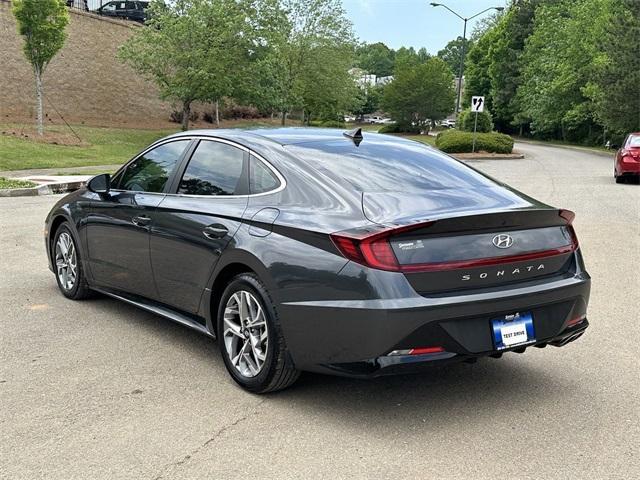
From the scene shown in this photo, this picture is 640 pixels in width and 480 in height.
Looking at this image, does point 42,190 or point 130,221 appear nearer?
point 130,221

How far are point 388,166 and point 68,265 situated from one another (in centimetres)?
338

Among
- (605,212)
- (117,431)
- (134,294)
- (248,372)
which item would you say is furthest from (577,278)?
(605,212)

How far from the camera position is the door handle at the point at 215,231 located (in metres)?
4.26

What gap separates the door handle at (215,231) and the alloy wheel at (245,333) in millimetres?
399

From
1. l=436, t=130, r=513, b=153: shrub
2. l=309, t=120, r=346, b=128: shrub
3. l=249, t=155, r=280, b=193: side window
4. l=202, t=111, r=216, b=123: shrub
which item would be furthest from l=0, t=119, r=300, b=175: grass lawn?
l=309, t=120, r=346, b=128: shrub

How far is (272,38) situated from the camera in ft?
116

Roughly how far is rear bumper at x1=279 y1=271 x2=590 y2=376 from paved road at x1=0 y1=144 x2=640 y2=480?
1.29ft

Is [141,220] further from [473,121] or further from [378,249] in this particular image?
[473,121]

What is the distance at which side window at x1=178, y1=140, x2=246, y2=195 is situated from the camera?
4508 mm

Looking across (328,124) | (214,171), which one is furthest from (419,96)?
(214,171)

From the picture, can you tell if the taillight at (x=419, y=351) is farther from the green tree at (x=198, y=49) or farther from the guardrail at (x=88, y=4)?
the guardrail at (x=88, y=4)

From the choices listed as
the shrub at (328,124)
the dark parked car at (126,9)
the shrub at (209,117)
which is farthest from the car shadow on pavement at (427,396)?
the dark parked car at (126,9)

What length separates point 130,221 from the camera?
5199mm

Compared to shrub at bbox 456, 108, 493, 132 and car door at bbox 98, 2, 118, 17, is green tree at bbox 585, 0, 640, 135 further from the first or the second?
car door at bbox 98, 2, 118, 17
